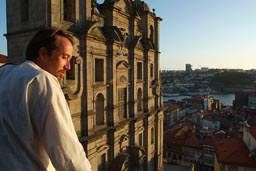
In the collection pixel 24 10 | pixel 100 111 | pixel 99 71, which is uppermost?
pixel 24 10

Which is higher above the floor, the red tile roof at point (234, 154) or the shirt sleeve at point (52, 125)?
the shirt sleeve at point (52, 125)

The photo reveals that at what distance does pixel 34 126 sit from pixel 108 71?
13.8m

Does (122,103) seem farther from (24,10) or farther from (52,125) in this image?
(52,125)

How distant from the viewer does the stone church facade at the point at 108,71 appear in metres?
12.0

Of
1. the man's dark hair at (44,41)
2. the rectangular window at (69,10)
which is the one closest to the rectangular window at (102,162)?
the rectangular window at (69,10)

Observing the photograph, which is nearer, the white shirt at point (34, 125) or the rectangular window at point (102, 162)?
the white shirt at point (34, 125)

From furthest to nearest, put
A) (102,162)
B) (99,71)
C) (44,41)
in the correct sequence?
(102,162), (99,71), (44,41)

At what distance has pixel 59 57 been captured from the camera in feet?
6.46

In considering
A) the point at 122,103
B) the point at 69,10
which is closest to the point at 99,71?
the point at 122,103

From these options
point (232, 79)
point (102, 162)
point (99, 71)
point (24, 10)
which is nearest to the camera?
point (24, 10)

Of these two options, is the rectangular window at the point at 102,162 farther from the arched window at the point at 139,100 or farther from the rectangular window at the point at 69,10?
the rectangular window at the point at 69,10

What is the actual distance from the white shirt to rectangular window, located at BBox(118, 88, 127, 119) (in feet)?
50.5

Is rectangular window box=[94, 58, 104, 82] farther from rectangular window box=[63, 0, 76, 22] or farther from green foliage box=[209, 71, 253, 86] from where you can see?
green foliage box=[209, 71, 253, 86]

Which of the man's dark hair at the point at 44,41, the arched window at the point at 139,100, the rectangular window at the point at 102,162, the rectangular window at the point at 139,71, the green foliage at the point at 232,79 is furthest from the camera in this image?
the green foliage at the point at 232,79
